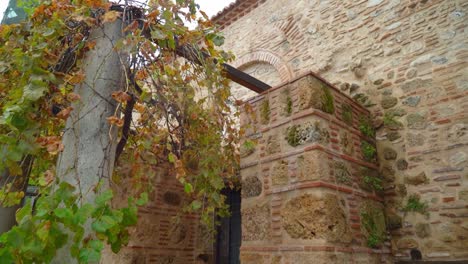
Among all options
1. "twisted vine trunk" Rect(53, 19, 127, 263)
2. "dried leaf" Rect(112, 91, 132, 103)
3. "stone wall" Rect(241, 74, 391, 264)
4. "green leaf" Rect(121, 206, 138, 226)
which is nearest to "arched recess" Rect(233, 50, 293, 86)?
"stone wall" Rect(241, 74, 391, 264)

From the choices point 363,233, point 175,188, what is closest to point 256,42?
point 175,188

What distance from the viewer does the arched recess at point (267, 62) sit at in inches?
191

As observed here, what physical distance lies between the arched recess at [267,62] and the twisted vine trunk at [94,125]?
3326mm

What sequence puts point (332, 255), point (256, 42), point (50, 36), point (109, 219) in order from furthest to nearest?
point (256, 42) → point (332, 255) → point (50, 36) → point (109, 219)

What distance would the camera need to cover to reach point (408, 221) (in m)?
2.95

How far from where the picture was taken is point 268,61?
5277mm

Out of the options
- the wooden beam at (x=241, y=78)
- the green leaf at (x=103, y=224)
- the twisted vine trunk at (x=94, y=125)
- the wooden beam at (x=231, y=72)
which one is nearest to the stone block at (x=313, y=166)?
the wooden beam at (x=231, y=72)

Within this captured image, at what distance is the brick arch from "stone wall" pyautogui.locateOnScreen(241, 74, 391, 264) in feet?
6.20

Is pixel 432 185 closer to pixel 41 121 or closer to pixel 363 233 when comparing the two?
pixel 363 233

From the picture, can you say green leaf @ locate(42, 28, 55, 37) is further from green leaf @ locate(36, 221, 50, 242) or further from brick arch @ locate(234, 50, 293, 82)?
brick arch @ locate(234, 50, 293, 82)

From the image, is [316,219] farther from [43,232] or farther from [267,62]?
[267,62]

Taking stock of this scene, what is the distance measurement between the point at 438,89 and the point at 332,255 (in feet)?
6.53

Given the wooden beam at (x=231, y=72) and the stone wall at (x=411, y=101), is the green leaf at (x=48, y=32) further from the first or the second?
the stone wall at (x=411, y=101)

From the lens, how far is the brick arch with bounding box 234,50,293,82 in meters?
4.83
